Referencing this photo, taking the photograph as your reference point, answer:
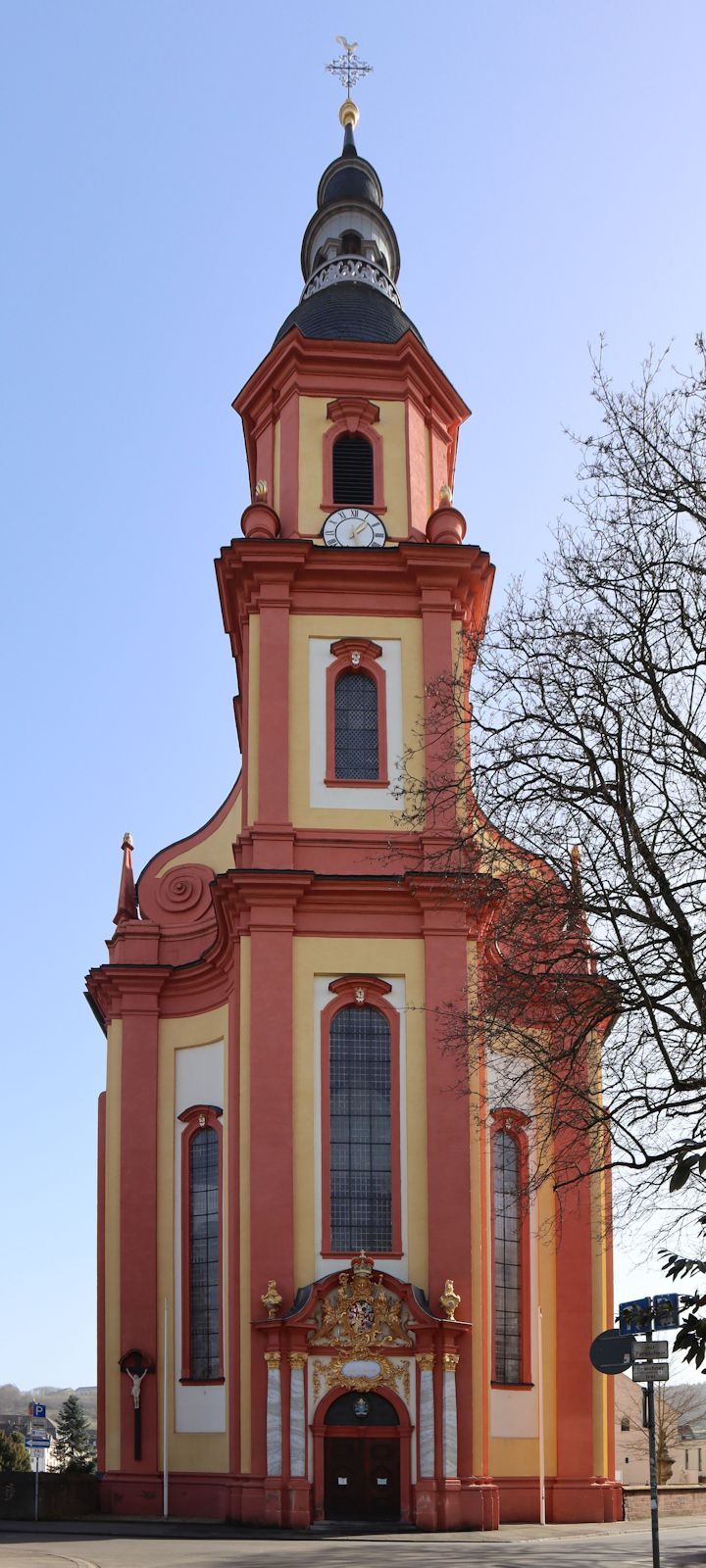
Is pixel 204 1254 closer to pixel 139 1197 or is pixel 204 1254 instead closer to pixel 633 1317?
pixel 139 1197

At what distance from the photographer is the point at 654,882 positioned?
1479 centimetres

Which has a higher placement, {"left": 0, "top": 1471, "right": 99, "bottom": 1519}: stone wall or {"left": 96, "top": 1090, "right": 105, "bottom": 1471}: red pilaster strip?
{"left": 96, "top": 1090, "right": 105, "bottom": 1471}: red pilaster strip

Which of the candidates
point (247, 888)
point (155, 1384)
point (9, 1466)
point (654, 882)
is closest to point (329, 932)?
point (247, 888)

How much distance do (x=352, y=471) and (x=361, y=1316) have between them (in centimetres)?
1540

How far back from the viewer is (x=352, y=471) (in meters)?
34.5

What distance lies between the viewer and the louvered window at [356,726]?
105 feet

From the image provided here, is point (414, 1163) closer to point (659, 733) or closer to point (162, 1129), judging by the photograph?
point (162, 1129)

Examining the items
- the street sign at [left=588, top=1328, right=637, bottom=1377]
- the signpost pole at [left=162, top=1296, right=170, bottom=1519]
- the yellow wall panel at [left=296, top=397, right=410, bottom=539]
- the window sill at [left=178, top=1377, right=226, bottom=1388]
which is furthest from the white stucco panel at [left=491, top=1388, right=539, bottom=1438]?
the street sign at [left=588, top=1328, right=637, bottom=1377]

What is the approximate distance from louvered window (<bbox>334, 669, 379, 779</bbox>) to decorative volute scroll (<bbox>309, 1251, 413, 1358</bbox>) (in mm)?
8526

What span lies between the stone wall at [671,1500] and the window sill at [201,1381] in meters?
7.74

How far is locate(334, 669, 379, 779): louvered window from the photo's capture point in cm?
3192

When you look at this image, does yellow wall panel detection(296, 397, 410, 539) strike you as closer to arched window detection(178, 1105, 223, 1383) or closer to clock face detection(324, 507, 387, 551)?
clock face detection(324, 507, 387, 551)

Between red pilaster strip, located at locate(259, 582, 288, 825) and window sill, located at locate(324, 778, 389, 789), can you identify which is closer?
red pilaster strip, located at locate(259, 582, 288, 825)

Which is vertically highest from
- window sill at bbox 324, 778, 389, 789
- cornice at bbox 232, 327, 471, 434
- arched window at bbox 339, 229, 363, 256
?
arched window at bbox 339, 229, 363, 256
